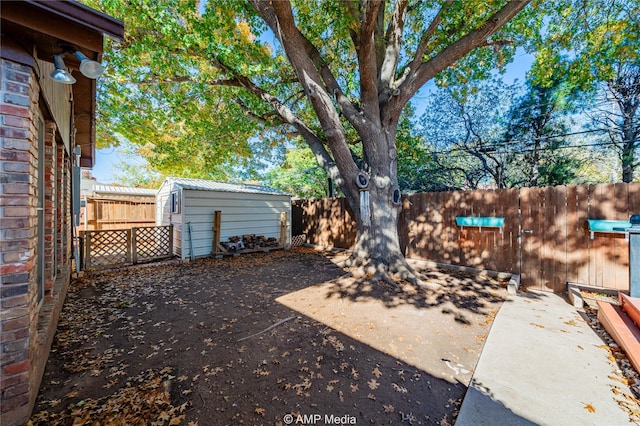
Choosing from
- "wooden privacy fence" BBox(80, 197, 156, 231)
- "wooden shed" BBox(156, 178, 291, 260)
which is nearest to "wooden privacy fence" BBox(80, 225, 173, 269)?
"wooden shed" BBox(156, 178, 291, 260)

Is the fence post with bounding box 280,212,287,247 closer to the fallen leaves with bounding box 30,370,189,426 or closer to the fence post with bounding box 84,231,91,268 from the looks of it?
the fence post with bounding box 84,231,91,268

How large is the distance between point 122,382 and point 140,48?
216 inches

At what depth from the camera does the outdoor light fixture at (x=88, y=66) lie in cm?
197

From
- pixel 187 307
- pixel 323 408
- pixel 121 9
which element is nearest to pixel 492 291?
pixel 323 408

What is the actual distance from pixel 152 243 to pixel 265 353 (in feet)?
21.3

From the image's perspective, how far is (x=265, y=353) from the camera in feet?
8.70

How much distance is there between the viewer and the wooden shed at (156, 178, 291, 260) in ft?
23.9

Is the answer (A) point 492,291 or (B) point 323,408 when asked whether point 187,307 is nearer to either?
(B) point 323,408

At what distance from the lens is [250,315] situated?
11.7 feet

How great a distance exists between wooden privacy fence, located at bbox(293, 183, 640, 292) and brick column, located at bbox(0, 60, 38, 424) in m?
6.67

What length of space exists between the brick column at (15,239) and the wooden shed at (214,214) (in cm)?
571

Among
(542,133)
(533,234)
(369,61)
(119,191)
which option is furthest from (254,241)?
(542,133)

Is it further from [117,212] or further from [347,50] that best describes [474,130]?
[117,212]

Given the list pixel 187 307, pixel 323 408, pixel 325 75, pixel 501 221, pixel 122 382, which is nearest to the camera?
pixel 323 408
